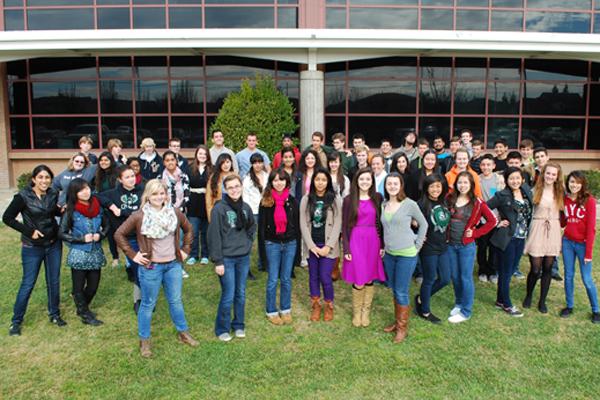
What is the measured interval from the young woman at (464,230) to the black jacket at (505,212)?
25 centimetres

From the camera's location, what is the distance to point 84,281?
17.1 feet

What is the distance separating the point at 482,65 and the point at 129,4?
10.7 metres

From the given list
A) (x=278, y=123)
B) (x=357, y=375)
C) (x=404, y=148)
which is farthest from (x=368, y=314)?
(x=278, y=123)

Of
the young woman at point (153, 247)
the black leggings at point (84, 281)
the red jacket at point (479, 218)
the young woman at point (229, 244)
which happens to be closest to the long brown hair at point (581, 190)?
the red jacket at point (479, 218)

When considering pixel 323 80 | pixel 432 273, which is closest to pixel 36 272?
Answer: pixel 432 273

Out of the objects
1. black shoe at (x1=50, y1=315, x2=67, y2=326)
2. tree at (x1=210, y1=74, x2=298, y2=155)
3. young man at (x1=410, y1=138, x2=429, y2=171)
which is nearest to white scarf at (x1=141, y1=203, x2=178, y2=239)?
black shoe at (x1=50, y1=315, x2=67, y2=326)

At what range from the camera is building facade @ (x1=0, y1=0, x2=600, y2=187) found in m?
14.4

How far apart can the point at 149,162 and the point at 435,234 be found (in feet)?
14.3

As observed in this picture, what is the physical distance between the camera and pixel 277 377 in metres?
4.16

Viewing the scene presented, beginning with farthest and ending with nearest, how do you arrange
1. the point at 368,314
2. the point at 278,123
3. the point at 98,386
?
the point at 278,123 → the point at 368,314 → the point at 98,386

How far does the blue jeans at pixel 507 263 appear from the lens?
17.6 ft

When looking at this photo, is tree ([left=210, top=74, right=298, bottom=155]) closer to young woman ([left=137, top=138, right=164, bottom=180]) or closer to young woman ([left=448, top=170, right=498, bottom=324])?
young woman ([left=137, top=138, right=164, bottom=180])

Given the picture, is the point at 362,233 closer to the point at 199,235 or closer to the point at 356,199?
the point at 356,199

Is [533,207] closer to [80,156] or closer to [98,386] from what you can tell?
[98,386]
